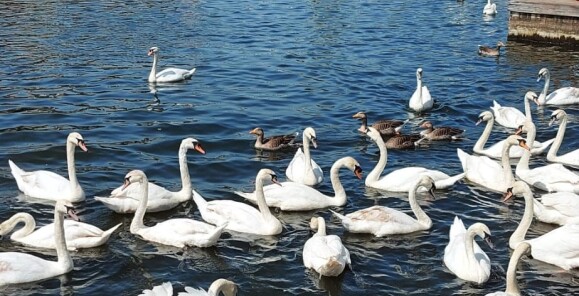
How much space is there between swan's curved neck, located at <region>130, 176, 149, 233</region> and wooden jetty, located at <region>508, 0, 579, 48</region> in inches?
797

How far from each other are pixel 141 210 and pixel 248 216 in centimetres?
160

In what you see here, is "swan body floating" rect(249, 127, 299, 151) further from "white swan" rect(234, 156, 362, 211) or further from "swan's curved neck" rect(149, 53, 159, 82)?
"swan's curved neck" rect(149, 53, 159, 82)

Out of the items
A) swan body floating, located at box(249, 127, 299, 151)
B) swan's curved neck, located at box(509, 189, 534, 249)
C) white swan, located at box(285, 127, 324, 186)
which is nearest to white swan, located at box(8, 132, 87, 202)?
white swan, located at box(285, 127, 324, 186)

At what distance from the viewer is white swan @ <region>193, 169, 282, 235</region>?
12.8 metres

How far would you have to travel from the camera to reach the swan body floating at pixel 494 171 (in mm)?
14953

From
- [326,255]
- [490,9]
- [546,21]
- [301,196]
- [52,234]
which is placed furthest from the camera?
[490,9]

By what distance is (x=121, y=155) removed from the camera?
16891 mm

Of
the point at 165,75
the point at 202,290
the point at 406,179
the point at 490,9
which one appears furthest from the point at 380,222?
the point at 490,9

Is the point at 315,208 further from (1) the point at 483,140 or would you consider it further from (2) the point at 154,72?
(2) the point at 154,72

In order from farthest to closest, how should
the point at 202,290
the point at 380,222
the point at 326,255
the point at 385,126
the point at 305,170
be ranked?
the point at 385,126, the point at 305,170, the point at 380,222, the point at 326,255, the point at 202,290

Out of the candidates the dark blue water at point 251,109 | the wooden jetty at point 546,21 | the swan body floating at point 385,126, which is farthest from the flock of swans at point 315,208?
the wooden jetty at point 546,21

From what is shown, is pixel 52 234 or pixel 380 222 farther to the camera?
pixel 380 222

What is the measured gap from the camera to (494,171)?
1512cm

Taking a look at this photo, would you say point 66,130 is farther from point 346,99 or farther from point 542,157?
point 542,157
